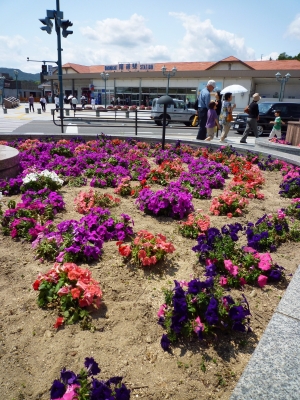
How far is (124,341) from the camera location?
93.4 inches

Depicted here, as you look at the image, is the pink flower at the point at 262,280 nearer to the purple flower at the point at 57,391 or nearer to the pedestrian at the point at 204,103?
the purple flower at the point at 57,391

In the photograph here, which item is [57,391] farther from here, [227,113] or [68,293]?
[227,113]

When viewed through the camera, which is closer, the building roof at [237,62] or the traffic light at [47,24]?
the traffic light at [47,24]

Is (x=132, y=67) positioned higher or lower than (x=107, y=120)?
higher

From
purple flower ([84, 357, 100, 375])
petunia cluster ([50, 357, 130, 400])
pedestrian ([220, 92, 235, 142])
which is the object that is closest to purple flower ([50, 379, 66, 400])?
petunia cluster ([50, 357, 130, 400])

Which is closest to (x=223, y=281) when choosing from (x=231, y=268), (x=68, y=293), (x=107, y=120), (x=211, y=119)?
(x=231, y=268)

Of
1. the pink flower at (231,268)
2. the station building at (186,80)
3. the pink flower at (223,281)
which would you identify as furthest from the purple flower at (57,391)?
the station building at (186,80)

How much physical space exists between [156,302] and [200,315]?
0.56 m

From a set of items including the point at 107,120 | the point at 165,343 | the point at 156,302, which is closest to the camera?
the point at 165,343

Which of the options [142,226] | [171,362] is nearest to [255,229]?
[142,226]

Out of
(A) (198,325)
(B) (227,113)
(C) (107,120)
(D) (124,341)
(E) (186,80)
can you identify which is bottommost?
(D) (124,341)

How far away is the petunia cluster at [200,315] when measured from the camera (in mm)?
2234

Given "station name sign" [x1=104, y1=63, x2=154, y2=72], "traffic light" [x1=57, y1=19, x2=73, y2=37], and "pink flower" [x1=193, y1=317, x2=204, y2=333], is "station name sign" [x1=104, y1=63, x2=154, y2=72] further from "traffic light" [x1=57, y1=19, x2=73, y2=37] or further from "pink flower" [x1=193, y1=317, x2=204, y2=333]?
"pink flower" [x1=193, y1=317, x2=204, y2=333]

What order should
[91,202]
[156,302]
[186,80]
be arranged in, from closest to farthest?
[156,302] < [91,202] < [186,80]
